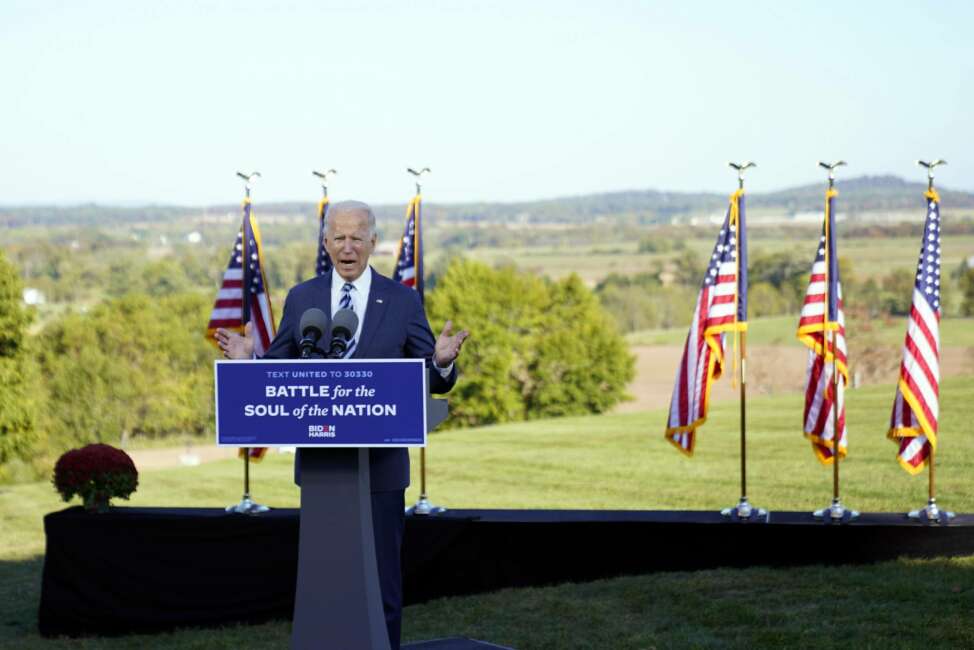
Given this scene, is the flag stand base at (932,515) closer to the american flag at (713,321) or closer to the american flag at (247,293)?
the american flag at (713,321)

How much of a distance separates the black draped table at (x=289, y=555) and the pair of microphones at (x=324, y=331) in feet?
17.2

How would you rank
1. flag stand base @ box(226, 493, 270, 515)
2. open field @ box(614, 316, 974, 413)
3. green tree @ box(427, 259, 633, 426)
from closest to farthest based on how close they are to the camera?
flag stand base @ box(226, 493, 270, 515)
green tree @ box(427, 259, 633, 426)
open field @ box(614, 316, 974, 413)

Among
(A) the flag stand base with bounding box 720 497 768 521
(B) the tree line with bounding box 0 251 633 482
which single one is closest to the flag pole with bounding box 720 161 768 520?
(A) the flag stand base with bounding box 720 497 768 521

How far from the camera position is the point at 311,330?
18.0 feet

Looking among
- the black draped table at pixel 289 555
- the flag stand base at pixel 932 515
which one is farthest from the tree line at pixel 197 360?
the flag stand base at pixel 932 515

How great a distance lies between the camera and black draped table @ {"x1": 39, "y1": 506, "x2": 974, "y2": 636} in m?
10.5

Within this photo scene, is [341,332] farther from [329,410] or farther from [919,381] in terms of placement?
[919,381]

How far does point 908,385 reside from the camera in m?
11.0

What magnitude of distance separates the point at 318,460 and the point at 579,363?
215 feet

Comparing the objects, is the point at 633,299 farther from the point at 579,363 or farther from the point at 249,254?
the point at 249,254

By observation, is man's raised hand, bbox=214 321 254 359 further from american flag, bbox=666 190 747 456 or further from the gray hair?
american flag, bbox=666 190 747 456

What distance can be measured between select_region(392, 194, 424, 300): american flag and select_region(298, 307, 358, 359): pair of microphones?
708 cm

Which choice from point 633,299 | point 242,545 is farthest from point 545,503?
point 633,299

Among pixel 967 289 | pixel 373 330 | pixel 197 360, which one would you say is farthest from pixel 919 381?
pixel 197 360
